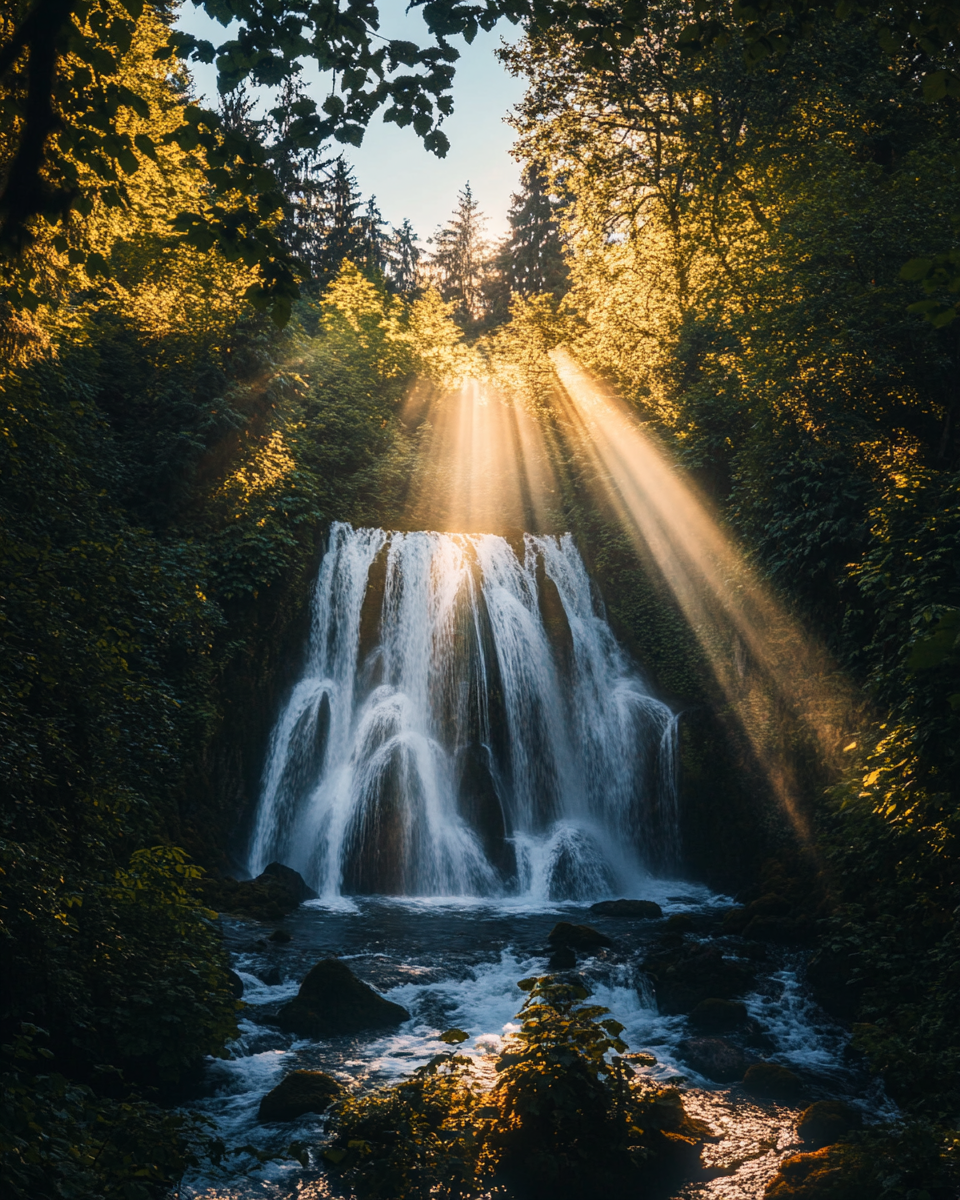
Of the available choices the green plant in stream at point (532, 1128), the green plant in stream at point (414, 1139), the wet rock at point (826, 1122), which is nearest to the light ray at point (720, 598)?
the wet rock at point (826, 1122)

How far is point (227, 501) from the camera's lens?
18297mm

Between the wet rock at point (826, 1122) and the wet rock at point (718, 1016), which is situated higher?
the wet rock at point (826, 1122)

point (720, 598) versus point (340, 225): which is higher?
point (340, 225)

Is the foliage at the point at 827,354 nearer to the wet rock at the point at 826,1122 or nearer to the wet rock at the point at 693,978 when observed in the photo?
the wet rock at the point at 826,1122

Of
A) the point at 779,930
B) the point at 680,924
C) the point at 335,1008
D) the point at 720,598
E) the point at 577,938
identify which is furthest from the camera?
the point at 720,598

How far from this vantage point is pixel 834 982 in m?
10.0

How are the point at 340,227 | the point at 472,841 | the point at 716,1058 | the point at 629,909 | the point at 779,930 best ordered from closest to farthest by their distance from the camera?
the point at 716,1058
the point at 779,930
the point at 629,909
the point at 472,841
the point at 340,227

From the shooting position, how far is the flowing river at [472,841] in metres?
8.29

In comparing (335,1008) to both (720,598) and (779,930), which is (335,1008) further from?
(720,598)

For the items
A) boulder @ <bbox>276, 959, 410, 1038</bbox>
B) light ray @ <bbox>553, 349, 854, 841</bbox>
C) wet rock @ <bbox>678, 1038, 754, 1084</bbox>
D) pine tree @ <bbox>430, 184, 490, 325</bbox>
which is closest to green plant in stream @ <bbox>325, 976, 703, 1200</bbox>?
wet rock @ <bbox>678, 1038, 754, 1084</bbox>

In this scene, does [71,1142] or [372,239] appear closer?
[71,1142]

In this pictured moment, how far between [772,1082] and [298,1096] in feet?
16.6

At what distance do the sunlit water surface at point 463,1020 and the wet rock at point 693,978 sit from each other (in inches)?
8.3

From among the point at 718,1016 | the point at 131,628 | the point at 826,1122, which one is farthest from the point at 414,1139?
the point at 131,628
